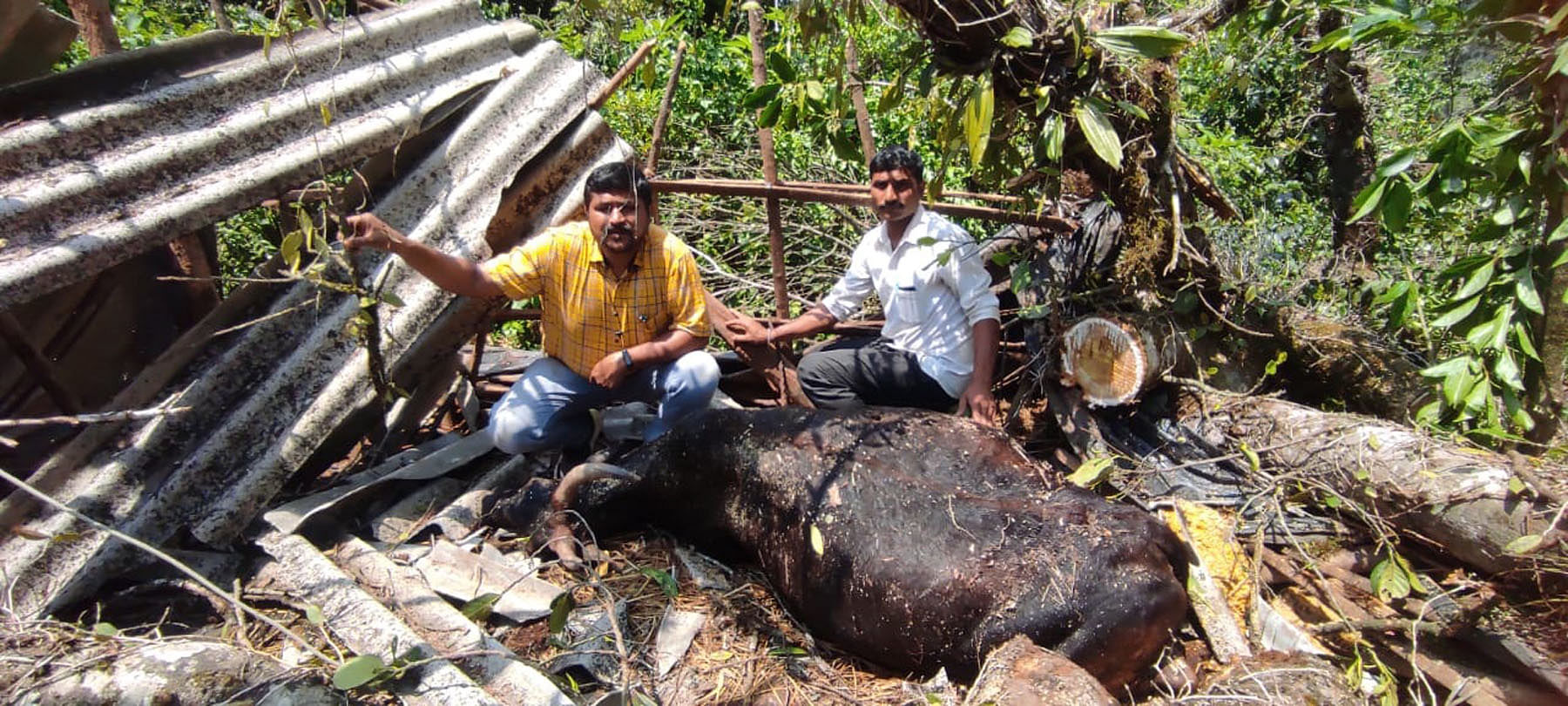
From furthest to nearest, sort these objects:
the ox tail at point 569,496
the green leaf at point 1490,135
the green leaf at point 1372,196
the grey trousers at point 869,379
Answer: the grey trousers at point 869,379 → the ox tail at point 569,496 → the green leaf at point 1372,196 → the green leaf at point 1490,135

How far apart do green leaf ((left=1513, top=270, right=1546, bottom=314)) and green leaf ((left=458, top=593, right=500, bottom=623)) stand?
10.2 feet

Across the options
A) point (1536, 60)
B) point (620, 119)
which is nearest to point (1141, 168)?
point (1536, 60)

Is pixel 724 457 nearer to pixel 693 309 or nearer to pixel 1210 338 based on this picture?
pixel 693 309

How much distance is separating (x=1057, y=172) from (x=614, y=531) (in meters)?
2.10

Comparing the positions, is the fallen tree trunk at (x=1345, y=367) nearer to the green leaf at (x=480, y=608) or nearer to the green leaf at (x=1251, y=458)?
the green leaf at (x=1251, y=458)

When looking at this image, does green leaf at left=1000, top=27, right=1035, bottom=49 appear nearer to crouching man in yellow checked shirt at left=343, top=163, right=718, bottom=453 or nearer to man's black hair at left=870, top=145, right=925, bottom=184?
man's black hair at left=870, top=145, right=925, bottom=184

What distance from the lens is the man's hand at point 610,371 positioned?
3639 mm

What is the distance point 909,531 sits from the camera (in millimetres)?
2768

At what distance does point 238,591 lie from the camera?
111 inches

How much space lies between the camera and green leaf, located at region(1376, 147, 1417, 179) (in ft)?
7.97

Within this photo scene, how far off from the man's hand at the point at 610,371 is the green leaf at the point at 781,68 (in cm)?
145

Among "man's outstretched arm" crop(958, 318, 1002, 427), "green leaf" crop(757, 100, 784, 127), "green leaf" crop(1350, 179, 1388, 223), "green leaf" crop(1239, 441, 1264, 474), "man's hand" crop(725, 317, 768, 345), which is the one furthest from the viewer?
"man's hand" crop(725, 317, 768, 345)

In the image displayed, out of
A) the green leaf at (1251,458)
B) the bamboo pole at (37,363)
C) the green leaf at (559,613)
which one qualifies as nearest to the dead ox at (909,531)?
the green leaf at (1251,458)

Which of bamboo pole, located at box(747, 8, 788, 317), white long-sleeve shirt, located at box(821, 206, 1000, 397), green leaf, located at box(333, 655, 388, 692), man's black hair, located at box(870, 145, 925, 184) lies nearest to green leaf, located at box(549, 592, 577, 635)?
green leaf, located at box(333, 655, 388, 692)
